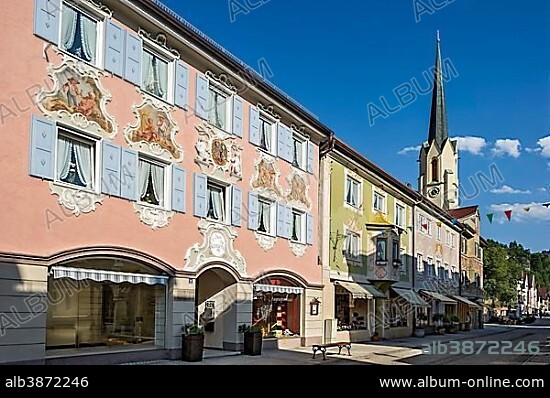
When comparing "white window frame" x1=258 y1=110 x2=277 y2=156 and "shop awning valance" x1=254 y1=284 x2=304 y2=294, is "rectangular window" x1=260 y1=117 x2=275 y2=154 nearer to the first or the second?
"white window frame" x1=258 y1=110 x2=277 y2=156

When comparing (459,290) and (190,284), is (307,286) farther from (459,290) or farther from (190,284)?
(459,290)

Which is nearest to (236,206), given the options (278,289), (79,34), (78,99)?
(278,289)

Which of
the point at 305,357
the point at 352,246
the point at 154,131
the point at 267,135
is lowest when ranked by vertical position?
the point at 305,357

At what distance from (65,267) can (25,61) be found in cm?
456

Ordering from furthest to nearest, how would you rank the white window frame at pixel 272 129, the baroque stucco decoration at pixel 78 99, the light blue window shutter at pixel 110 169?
the white window frame at pixel 272 129, the light blue window shutter at pixel 110 169, the baroque stucco decoration at pixel 78 99

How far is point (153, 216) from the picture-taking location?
17.1 metres

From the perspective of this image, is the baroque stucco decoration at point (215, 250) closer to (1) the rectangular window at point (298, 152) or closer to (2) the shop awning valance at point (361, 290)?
(1) the rectangular window at point (298, 152)

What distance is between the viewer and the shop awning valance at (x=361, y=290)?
27.8 meters

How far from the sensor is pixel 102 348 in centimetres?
1650

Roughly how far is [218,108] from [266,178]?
3.46 meters

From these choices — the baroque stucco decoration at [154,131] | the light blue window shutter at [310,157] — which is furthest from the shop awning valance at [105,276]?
the light blue window shutter at [310,157]

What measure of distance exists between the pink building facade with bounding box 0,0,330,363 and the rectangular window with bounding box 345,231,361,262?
449 centimetres

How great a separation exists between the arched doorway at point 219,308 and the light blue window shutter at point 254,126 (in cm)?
464

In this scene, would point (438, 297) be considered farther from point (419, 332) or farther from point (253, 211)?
point (253, 211)
